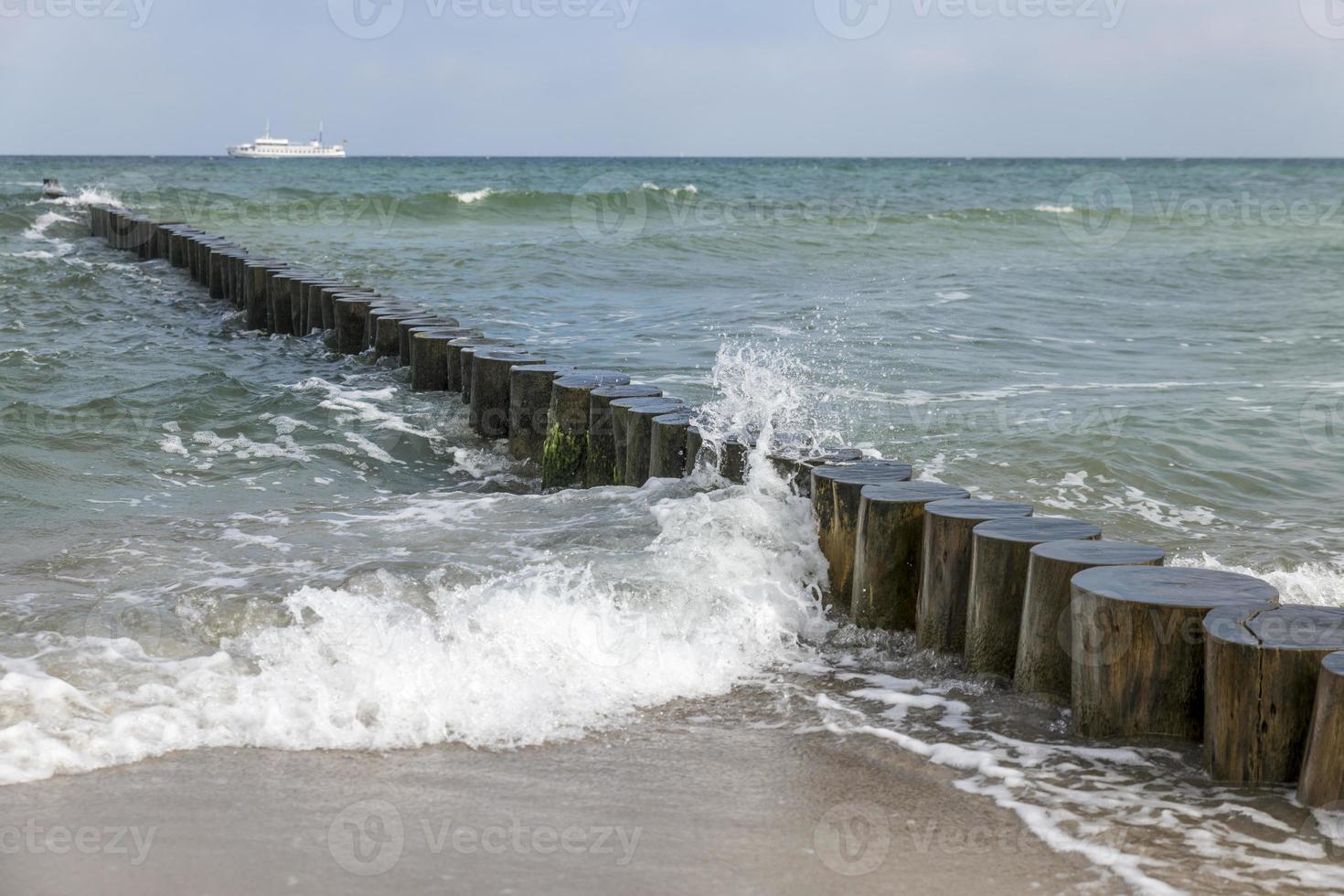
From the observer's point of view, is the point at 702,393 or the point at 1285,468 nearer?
the point at 1285,468

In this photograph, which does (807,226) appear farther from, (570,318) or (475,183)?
(475,183)

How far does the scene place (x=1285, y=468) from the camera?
27.4 ft

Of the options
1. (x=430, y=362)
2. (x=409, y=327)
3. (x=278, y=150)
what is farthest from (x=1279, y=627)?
(x=278, y=150)

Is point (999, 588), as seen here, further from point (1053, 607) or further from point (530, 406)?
point (530, 406)

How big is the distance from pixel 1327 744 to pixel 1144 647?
0.58m

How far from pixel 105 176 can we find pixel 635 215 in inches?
1195

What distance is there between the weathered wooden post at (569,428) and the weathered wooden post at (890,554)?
98.7 inches

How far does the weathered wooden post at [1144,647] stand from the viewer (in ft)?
12.4

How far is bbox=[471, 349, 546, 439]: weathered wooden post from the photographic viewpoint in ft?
26.9

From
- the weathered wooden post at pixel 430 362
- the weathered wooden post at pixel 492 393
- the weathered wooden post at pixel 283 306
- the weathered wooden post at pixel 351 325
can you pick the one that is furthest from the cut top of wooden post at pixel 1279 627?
the weathered wooden post at pixel 283 306

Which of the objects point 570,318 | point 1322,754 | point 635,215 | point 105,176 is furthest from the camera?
point 105,176

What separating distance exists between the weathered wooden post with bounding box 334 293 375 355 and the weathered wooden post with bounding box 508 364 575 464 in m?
3.65

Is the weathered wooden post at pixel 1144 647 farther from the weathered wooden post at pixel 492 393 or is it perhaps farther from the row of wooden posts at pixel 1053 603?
the weathered wooden post at pixel 492 393

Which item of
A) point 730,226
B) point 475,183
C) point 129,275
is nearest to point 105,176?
point 475,183
